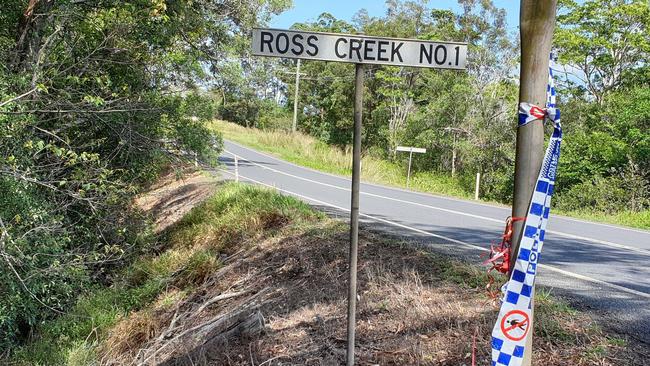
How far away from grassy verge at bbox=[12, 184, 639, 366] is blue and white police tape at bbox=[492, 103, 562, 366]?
1322mm

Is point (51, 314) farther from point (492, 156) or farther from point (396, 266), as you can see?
point (492, 156)

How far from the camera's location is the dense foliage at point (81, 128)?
6.33 meters

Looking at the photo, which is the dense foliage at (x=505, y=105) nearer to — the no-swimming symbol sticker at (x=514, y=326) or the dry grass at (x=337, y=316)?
the dry grass at (x=337, y=316)

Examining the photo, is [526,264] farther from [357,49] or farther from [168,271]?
[168,271]

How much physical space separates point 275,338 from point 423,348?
134 cm

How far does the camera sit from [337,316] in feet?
15.0

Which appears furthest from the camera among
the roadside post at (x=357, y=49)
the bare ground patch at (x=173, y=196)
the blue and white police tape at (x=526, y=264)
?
the bare ground patch at (x=173, y=196)

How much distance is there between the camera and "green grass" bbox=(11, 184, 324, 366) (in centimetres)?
686

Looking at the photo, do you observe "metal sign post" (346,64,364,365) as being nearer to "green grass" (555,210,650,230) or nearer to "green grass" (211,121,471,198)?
"green grass" (555,210,650,230)

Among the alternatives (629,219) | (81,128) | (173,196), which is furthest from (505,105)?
(81,128)

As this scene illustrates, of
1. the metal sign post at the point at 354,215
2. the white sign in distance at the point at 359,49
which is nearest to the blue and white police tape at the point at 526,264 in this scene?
the white sign in distance at the point at 359,49

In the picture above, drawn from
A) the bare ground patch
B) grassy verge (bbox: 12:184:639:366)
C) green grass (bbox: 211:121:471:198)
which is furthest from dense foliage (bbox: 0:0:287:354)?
green grass (bbox: 211:121:471:198)

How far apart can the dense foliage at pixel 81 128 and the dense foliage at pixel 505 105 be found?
302 centimetres

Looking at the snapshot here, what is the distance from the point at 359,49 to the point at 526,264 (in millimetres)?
1643
